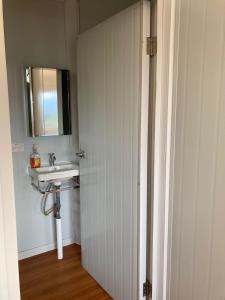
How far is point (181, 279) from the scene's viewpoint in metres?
1.51

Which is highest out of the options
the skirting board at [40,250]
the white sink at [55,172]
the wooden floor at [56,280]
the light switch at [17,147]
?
the light switch at [17,147]

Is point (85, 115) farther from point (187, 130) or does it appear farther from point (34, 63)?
point (187, 130)

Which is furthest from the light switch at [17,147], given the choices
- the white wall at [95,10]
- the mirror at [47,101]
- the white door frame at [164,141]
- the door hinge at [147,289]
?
the door hinge at [147,289]

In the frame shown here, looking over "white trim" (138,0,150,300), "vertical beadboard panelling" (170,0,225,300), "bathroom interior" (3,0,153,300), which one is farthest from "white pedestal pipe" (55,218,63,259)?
"vertical beadboard panelling" (170,0,225,300)

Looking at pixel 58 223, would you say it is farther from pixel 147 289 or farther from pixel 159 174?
pixel 159 174

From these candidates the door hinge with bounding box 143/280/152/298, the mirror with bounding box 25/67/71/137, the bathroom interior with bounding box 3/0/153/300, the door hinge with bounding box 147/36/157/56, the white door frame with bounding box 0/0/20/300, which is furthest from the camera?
the mirror with bounding box 25/67/71/137

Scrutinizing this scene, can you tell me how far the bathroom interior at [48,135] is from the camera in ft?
7.48

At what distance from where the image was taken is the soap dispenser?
8.12 feet

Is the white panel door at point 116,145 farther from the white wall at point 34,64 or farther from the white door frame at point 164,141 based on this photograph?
the white wall at point 34,64

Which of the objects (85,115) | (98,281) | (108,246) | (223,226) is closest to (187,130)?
(223,226)

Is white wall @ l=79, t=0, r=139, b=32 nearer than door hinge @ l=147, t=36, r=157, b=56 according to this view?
No

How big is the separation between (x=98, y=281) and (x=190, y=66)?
186 centimetres

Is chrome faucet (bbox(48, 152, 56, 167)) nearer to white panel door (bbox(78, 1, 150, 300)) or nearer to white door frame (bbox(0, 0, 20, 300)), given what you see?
white panel door (bbox(78, 1, 150, 300))

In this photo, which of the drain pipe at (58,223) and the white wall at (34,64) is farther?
the drain pipe at (58,223)
